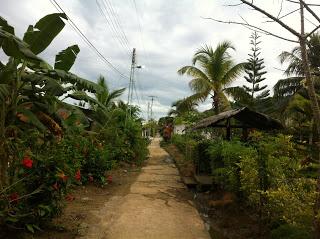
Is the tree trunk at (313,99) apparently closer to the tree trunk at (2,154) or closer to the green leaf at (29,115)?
the green leaf at (29,115)

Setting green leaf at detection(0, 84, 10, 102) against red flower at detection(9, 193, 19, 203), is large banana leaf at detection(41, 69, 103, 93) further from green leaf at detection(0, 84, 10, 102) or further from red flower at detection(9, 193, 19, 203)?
red flower at detection(9, 193, 19, 203)

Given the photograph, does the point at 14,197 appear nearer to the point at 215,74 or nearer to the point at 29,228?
the point at 29,228

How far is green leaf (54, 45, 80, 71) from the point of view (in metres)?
6.62

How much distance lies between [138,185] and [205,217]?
375 centimetres

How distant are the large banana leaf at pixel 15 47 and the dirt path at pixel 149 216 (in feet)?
9.40

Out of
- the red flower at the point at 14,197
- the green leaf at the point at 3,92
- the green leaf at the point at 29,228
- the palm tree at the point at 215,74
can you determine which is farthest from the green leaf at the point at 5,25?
the palm tree at the point at 215,74

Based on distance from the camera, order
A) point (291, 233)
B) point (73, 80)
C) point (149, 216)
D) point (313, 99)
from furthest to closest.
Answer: point (149, 216) < point (73, 80) < point (291, 233) < point (313, 99)

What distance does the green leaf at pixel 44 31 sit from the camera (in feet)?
19.8

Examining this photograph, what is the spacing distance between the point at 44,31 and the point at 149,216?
3.91 m

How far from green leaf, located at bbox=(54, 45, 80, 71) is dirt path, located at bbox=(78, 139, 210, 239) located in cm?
271

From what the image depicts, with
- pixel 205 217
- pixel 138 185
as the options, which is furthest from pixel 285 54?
pixel 205 217

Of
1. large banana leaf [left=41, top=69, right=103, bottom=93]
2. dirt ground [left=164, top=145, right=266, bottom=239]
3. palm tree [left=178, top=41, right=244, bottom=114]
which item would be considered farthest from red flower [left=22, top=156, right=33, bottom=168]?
palm tree [left=178, top=41, right=244, bottom=114]

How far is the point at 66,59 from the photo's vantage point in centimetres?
664

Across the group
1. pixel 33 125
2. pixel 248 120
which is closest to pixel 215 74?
pixel 248 120
